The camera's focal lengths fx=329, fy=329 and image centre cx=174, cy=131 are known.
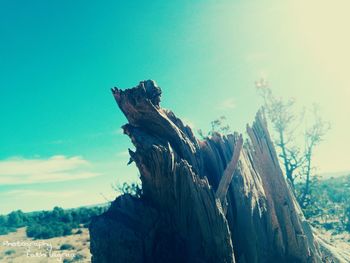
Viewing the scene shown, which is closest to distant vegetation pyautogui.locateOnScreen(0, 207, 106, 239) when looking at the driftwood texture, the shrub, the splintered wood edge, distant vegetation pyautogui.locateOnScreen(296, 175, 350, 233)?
the shrub

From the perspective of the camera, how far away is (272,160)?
44.9 ft

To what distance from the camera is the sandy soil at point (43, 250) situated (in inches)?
1329

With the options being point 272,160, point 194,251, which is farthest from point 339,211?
point 194,251

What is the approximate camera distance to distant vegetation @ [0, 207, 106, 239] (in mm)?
49569

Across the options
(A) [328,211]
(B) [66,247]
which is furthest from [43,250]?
(A) [328,211]

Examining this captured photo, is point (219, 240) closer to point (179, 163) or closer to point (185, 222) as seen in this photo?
point (185, 222)

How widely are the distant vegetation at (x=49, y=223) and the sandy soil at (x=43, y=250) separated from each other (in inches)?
78.4

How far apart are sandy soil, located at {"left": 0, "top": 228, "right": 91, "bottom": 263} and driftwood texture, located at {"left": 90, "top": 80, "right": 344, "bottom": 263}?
2407 centimetres

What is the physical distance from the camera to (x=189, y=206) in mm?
10688

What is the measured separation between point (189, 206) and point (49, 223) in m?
55.1

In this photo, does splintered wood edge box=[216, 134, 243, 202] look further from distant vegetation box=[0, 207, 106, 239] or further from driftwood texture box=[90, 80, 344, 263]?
distant vegetation box=[0, 207, 106, 239]

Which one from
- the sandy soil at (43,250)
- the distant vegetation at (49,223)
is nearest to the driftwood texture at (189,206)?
the sandy soil at (43,250)

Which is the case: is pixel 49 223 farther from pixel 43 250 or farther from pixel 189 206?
pixel 189 206

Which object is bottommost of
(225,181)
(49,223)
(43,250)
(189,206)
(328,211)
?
(328,211)
